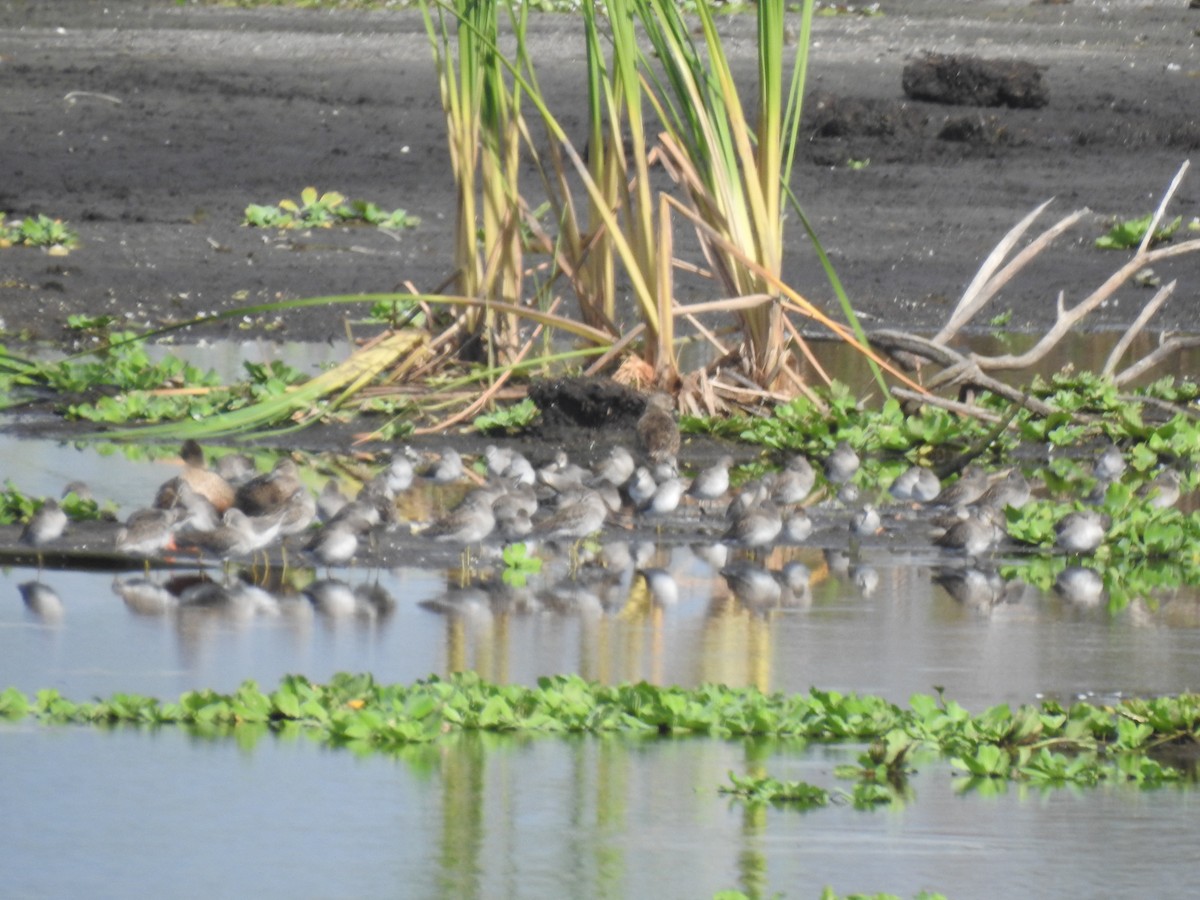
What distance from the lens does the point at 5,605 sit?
6605 millimetres

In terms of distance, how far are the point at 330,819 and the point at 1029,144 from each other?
1903 centimetres

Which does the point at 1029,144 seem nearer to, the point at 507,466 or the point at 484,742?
the point at 507,466

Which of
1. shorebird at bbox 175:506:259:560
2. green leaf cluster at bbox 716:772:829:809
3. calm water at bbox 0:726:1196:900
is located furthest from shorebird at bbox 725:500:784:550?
green leaf cluster at bbox 716:772:829:809

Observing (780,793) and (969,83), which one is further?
(969,83)

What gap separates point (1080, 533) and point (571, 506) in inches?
68.1

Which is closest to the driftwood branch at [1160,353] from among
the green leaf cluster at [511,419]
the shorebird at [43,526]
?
the green leaf cluster at [511,419]

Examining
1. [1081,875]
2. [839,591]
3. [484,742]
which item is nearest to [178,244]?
[839,591]

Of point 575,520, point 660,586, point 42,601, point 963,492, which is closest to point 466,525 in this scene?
point 575,520

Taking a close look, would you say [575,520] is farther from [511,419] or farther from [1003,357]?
[1003,357]

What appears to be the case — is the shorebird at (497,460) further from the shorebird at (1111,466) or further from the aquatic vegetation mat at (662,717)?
the aquatic vegetation mat at (662,717)

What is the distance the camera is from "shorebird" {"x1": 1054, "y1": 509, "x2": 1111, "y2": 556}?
303 inches

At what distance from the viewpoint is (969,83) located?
936 inches

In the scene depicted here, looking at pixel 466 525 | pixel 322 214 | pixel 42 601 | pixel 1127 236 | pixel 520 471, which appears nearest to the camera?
pixel 42 601

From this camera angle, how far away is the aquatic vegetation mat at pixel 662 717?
505 cm
